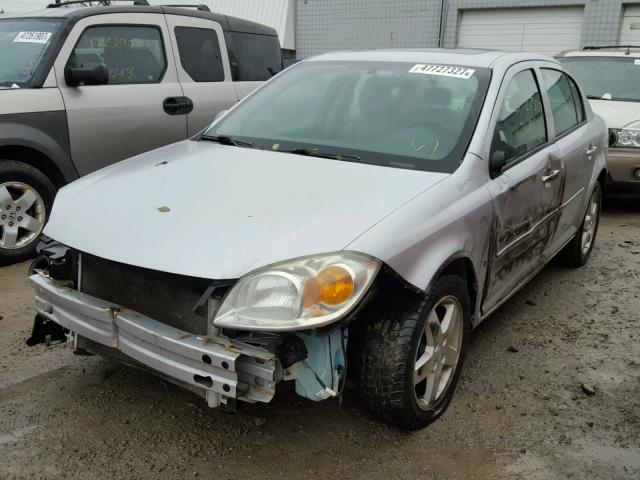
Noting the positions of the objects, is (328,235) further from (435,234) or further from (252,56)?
(252,56)

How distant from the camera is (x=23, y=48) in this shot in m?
4.95

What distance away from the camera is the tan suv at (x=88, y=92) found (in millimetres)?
4680

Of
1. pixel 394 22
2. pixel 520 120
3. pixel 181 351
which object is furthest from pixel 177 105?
pixel 394 22

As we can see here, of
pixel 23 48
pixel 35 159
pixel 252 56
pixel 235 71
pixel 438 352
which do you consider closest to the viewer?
pixel 438 352

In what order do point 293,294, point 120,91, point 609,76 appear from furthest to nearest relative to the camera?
1. point 609,76
2. point 120,91
3. point 293,294

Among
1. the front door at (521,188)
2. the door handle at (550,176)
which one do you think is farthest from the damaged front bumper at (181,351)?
the door handle at (550,176)

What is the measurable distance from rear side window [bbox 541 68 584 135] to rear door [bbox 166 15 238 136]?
296cm

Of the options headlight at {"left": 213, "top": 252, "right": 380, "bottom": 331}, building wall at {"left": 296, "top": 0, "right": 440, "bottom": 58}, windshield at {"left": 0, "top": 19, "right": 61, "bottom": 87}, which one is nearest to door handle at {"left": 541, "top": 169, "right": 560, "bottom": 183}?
headlight at {"left": 213, "top": 252, "right": 380, "bottom": 331}

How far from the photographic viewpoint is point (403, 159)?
10.1ft

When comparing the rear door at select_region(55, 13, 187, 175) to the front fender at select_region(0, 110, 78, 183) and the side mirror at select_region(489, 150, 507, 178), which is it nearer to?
the front fender at select_region(0, 110, 78, 183)

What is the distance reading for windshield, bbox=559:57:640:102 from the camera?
7.52 metres

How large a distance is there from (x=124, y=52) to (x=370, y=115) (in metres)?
2.87

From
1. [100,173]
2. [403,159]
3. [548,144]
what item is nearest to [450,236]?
[403,159]

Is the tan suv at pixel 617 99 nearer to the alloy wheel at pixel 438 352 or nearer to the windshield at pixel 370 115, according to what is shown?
the windshield at pixel 370 115
